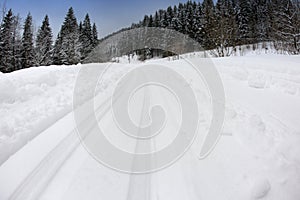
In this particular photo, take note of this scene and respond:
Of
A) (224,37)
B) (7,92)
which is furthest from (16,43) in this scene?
(7,92)

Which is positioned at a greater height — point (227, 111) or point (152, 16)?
point (152, 16)

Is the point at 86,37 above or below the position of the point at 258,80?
above

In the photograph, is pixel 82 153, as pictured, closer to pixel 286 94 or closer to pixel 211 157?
pixel 211 157

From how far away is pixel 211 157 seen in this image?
7.57 ft

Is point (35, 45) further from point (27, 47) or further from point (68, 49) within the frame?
point (68, 49)

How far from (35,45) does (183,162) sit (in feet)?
110

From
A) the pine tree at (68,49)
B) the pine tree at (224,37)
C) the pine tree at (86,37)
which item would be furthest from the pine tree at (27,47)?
the pine tree at (224,37)

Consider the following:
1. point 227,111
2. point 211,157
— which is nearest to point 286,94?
point 227,111

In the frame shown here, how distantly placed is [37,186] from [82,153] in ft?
2.25

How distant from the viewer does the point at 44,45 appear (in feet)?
89.4

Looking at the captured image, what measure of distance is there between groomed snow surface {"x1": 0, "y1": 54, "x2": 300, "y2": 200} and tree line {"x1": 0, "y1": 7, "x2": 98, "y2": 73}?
2717 cm

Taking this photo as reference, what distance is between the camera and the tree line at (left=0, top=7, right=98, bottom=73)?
25438mm

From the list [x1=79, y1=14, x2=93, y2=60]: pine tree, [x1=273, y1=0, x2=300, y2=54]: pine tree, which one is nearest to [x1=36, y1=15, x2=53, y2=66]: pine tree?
[x1=79, y1=14, x2=93, y2=60]: pine tree

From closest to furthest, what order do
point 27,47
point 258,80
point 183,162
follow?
point 183,162 < point 258,80 < point 27,47
